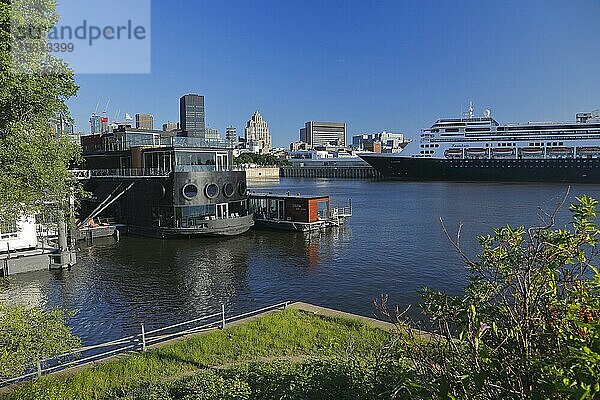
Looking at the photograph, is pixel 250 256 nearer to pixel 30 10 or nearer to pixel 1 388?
pixel 1 388

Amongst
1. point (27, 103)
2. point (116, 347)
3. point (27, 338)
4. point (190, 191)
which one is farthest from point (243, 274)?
point (27, 103)

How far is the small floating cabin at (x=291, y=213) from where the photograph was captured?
36500 mm

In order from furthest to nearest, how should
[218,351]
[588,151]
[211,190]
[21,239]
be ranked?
[588,151] → [211,190] → [21,239] → [218,351]

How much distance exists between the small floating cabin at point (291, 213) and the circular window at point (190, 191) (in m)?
6.53

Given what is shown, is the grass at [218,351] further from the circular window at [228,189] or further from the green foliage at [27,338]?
the circular window at [228,189]

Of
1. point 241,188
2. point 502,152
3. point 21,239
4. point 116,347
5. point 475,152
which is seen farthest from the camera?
point 475,152

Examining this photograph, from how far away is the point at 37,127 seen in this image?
7859 millimetres

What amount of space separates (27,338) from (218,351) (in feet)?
15.9

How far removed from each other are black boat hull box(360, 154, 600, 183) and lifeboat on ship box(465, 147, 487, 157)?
3124 millimetres

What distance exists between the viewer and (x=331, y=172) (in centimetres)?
15775

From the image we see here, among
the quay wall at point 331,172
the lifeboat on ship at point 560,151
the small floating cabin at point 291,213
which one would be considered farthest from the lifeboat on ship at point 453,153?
the small floating cabin at point 291,213

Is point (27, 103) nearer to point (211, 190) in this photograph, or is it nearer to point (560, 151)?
point (211, 190)

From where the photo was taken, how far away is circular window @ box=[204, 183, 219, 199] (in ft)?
110

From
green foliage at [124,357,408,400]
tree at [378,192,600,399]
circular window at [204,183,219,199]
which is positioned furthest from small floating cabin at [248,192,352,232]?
tree at [378,192,600,399]
